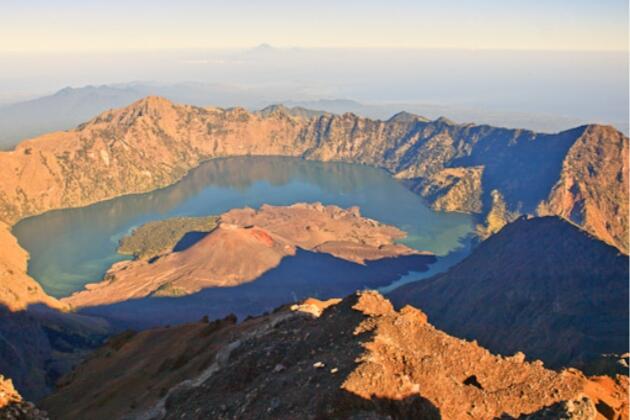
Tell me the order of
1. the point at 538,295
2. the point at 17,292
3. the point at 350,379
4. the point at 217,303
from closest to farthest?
the point at 350,379, the point at 538,295, the point at 17,292, the point at 217,303

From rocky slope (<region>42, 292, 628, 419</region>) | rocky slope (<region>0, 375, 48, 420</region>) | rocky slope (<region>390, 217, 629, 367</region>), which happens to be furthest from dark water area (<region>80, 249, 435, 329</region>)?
rocky slope (<region>0, 375, 48, 420</region>)

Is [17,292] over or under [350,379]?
under

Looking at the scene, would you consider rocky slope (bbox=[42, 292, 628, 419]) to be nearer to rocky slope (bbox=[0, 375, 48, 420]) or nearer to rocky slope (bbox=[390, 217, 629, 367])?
rocky slope (bbox=[0, 375, 48, 420])

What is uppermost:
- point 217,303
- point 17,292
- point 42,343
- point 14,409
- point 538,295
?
point 14,409

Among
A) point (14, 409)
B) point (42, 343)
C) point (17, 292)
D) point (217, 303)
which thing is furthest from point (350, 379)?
point (217, 303)

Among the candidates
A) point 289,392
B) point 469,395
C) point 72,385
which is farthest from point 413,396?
point 72,385

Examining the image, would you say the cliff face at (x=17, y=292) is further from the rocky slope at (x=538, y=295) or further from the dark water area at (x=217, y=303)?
the rocky slope at (x=538, y=295)

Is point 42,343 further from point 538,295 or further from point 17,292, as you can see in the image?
point 538,295
